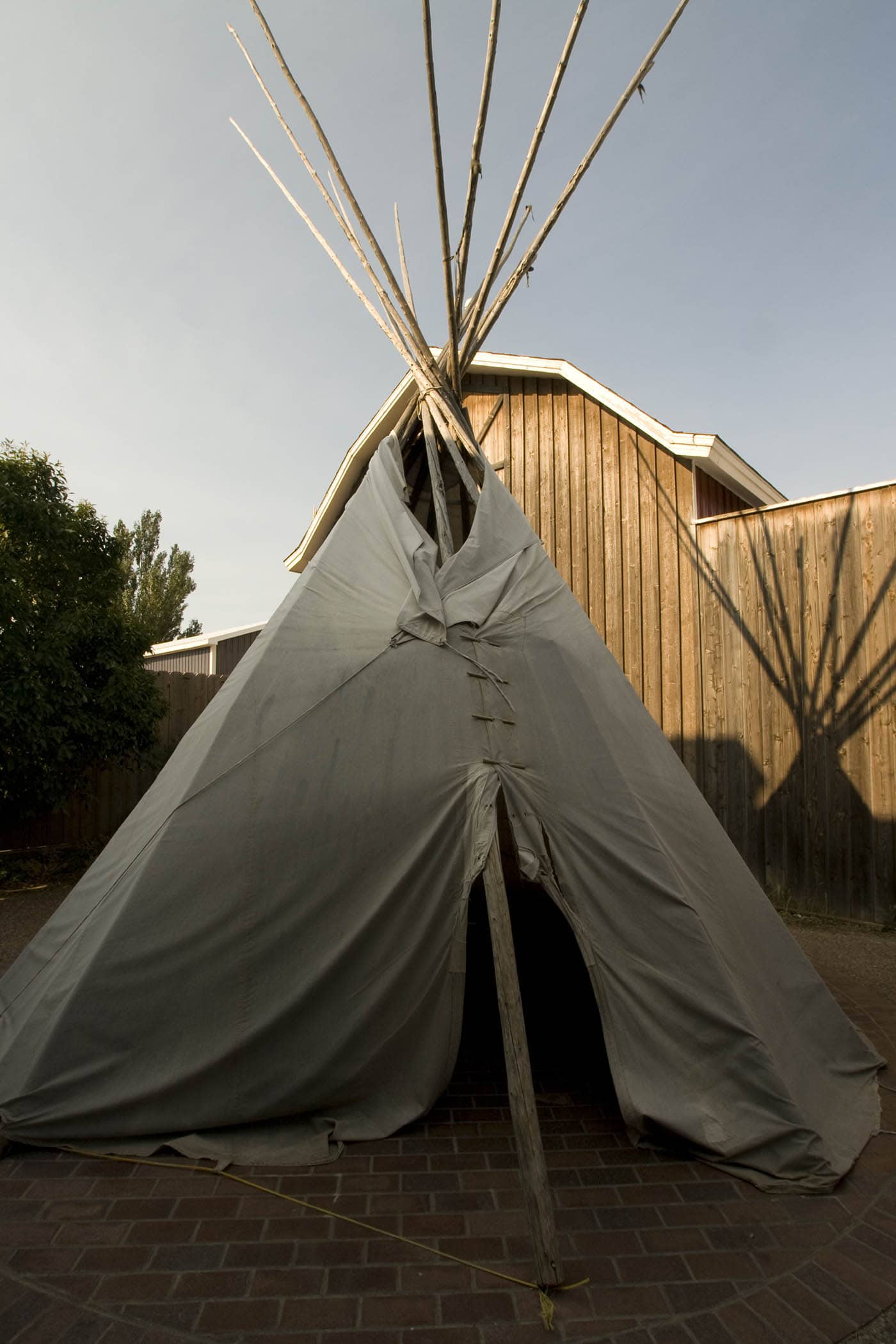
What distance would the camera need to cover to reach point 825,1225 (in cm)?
257

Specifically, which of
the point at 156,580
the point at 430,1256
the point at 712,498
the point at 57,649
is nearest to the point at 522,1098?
the point at 430,1256

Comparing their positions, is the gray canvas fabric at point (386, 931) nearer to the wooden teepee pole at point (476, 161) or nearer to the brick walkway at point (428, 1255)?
the brick walkway at point (428, 1255)

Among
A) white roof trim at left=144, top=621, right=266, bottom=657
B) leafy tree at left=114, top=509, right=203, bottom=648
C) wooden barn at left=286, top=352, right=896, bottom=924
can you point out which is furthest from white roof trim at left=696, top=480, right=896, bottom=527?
leafy tree at left=114, top=509, right=203, bottom=648

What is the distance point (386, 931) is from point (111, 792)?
6803 mm

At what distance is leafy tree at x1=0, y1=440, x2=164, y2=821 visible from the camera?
6.97 metres

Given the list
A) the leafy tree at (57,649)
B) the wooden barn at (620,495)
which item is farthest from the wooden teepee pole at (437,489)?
the leafy tree at (57,649)

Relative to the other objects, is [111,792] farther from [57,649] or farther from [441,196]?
[441,196]

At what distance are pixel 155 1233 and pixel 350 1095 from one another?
82 centimetres

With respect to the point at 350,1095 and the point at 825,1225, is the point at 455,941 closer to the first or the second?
the point at 350,1095

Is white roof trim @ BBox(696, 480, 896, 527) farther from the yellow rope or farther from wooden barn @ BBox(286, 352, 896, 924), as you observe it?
the yellow rope

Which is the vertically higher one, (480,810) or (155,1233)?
(480,810)

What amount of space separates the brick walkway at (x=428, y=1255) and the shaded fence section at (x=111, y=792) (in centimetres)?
617

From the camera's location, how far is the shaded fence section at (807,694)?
622 cm

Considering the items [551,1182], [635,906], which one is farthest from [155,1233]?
[635,906]
